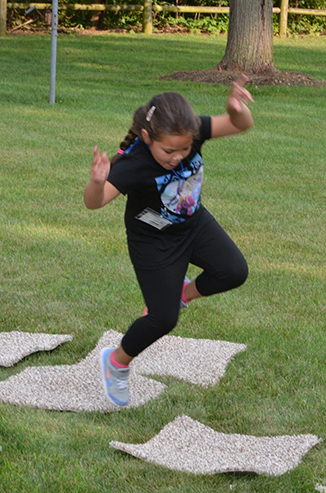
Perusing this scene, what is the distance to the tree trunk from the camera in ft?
42.0

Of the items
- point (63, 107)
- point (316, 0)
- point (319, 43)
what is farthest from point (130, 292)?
point (316, 0)

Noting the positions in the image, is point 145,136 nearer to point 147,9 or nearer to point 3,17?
point 3,17

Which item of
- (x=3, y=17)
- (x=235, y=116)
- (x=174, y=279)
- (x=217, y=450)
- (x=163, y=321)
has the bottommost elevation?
(x=217, y=450)

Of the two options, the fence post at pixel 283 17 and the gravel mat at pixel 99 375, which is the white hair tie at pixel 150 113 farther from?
the fence post at pixel 283 17

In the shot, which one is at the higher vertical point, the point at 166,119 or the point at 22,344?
the point at 166,119

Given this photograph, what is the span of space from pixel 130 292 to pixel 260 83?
367 inches

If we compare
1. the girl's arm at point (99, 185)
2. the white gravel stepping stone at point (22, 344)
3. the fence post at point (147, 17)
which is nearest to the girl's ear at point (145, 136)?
the girl's arm at point (99, 185)

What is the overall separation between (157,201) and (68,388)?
0.98m

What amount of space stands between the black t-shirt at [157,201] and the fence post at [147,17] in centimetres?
1892

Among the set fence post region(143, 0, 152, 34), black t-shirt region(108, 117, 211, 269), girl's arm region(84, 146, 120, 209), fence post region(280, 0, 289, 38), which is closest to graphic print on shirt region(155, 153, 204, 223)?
black t-shirt region(108, 117, 211, 269)

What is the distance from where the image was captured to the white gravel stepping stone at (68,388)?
9.71ft

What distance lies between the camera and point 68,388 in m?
3.10

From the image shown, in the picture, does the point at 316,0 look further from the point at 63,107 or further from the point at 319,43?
the point at 63,107

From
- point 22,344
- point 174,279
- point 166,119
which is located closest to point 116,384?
point 174,279
